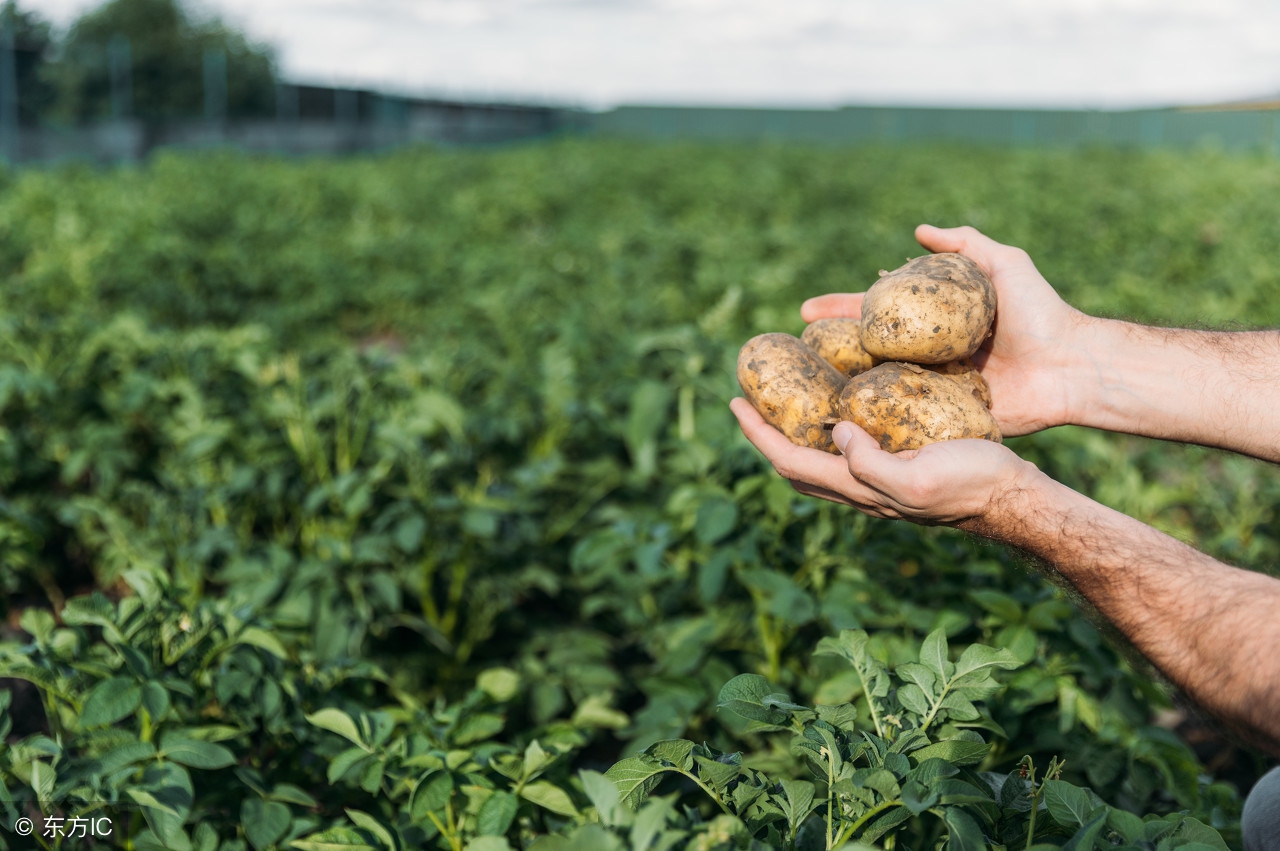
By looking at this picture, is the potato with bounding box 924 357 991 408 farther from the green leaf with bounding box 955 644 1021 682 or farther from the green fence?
the green fence

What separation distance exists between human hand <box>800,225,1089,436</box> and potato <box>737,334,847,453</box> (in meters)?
0.32

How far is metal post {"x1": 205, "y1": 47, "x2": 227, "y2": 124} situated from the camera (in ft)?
64.9

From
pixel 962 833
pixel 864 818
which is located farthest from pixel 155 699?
pixel 962 833

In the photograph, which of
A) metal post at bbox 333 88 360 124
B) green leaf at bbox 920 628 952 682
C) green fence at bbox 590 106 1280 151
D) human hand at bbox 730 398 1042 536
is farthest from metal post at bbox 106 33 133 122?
green fence at bbox 590 106 1280 151

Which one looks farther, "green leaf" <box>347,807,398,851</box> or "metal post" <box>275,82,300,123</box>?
"metal post" <box>275,82,300,123</box>

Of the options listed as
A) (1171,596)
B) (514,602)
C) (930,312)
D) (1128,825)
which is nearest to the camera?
(1128,825)

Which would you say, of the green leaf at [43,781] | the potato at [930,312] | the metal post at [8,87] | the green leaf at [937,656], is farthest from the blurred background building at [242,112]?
the green leaf at [43,781]

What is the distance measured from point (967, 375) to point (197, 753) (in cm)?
144

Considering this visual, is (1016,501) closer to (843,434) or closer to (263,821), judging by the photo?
(843,434)

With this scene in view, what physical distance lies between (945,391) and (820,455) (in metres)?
0.26

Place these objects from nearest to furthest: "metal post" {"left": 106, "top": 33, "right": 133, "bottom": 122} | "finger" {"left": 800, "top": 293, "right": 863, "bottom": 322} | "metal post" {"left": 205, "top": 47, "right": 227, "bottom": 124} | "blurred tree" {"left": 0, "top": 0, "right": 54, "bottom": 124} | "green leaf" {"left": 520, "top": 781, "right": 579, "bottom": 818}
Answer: "green leaf" {"left": 520, "top": 781, "right": 579, "bottom": 818} < "finger" {"left": 800, "top": 293, "right": 863, "bottom": 322} < "blurred tree" {"left": 0, "top": 0, "right": 54, "bottom": 124} < "metal post" {"left": 106, "top": 33, "right": 133, "bottom": 122} < "metal post" {"left": 205, "top": 47, "right": 227, "bottom": 124}

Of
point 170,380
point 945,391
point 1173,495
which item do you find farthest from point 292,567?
point 1173,495

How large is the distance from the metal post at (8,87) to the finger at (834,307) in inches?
609

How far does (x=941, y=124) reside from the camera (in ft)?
165
